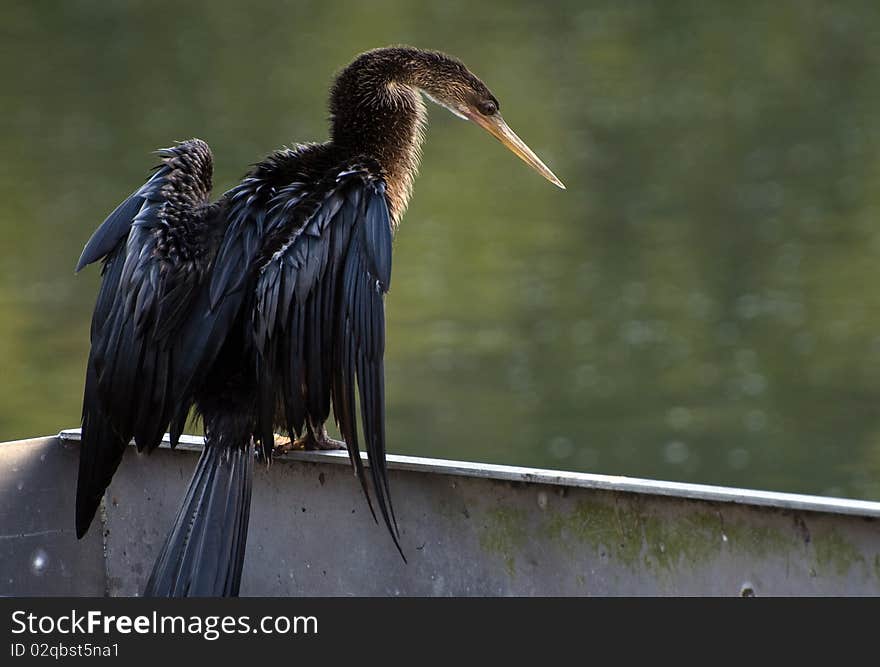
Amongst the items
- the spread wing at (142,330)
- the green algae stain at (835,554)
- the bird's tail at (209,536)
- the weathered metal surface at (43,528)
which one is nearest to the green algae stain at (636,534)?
the green algae stain at (835,554)

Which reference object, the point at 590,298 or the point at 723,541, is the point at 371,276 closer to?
the point at 723,541

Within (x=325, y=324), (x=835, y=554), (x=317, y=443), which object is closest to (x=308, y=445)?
(x=317, y=443)

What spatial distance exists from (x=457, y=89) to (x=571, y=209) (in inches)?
263

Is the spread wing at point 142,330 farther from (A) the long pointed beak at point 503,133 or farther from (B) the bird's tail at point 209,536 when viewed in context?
(A) the long pointed beak at point 503,133

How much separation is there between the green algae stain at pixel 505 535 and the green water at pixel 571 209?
407 centimetres

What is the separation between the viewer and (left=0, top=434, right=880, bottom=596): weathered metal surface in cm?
289

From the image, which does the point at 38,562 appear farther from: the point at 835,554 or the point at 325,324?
the point at 835,554

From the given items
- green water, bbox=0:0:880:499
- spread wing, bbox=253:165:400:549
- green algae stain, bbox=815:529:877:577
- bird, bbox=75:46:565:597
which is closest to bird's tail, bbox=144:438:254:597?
bird, bbox=75:46:565:597

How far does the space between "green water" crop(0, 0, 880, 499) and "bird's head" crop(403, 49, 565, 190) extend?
317cm

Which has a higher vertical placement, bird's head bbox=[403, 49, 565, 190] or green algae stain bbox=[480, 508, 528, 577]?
bird's head bbox=[403, 49, 565, 190]

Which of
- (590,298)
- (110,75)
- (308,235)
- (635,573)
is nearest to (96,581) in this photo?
(308,235)

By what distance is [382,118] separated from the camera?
407cm

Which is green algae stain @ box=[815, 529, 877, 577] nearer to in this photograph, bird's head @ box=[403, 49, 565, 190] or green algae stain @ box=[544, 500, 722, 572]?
green algae stain @ box=[544, 500, 722, 572]

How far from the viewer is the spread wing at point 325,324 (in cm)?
334
